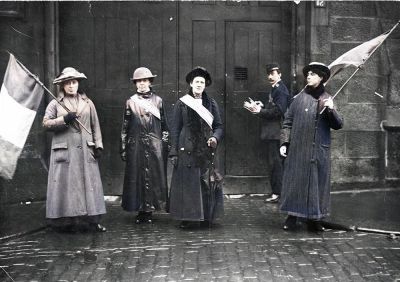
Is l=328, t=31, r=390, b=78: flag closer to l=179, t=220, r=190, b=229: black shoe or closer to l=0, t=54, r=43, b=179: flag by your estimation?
l=179, t=220, r=190, b=229: black shoe

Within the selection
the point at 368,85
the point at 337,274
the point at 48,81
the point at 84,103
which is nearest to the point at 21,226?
the point at 84,103

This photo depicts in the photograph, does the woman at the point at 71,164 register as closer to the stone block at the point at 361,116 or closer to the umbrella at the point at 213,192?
the umbrella at the point at 213,192

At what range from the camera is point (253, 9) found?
10609mm

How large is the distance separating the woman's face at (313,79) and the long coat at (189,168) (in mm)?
1283

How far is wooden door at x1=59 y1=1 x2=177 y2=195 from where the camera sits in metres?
10.4

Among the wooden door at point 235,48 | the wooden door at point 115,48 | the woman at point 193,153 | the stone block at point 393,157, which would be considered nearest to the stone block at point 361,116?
the stone block at point 393,157

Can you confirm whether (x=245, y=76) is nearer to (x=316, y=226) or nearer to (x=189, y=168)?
(x=189, y=168)

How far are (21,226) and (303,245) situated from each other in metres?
3.54

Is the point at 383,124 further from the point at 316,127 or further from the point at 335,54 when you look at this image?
the point at 316,127

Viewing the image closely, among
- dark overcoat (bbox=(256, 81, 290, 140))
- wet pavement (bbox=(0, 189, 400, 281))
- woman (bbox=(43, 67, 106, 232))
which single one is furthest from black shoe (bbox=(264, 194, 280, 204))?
woman (bbox=(43, 67, 106, 232))

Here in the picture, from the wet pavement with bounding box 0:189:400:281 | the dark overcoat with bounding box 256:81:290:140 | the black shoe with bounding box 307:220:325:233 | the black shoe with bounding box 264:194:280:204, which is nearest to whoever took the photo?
the wet pavement with bounding box 0:189:400:281

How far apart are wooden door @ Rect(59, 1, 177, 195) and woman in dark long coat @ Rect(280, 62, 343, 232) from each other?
322cm

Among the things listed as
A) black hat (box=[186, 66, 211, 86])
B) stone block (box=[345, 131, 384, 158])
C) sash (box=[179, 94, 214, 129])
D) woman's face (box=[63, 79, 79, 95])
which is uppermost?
black hat (box=[186, 66, 211, 86])

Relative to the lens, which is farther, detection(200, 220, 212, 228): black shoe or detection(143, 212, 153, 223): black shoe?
detection(143, 212, 153, 223): black shoe
